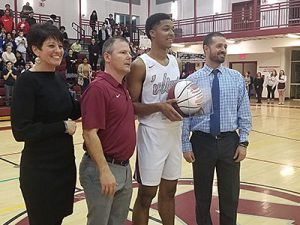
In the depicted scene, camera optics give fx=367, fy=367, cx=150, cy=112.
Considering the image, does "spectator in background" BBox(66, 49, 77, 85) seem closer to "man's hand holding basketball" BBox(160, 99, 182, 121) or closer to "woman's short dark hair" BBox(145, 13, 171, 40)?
"woman's short dark hair" BBox(145, 13, 171, 40)

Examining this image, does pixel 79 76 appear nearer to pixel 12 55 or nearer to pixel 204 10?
pixel 12 55

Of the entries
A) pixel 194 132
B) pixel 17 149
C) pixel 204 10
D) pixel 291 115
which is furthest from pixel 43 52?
pixel 204 10

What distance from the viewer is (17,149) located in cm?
686

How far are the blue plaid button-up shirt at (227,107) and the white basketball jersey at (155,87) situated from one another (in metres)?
0.25

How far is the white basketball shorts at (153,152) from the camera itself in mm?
2613

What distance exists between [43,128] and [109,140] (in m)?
0.40

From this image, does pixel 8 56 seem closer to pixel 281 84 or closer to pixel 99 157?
pixel 99 157

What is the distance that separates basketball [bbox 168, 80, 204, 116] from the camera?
248cm

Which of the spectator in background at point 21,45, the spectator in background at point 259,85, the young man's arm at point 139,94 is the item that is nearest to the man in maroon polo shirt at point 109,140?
the young man's arm at point 139,94

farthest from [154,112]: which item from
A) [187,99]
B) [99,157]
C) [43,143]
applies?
[43,143]

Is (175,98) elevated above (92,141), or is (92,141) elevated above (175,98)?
(175,98)

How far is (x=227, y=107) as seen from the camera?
285 cm

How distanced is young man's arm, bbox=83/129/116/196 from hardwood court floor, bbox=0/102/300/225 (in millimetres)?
1502

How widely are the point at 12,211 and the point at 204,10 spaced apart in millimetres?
22971
